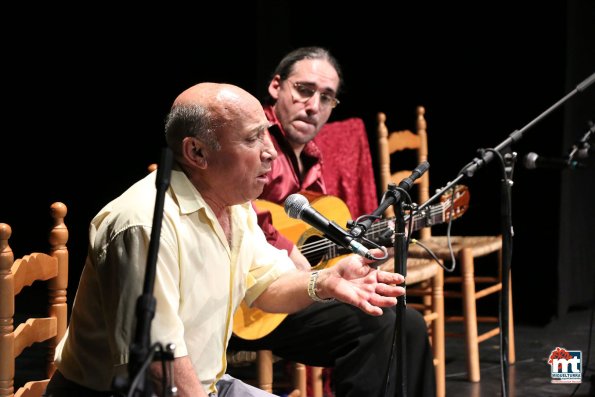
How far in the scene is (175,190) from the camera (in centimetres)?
216

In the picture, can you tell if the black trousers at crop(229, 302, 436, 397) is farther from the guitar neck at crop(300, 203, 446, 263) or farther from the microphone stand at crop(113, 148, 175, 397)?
the microphone stand at crop(113, 148, 175, 397)

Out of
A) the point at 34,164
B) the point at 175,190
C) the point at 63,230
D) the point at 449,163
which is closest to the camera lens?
the point at 175,190

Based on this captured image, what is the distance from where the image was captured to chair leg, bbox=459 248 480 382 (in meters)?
4.29

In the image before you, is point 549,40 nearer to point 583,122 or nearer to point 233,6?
point 583,122

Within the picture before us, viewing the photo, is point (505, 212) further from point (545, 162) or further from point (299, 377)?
point (299, 377)

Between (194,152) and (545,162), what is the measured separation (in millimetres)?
1601

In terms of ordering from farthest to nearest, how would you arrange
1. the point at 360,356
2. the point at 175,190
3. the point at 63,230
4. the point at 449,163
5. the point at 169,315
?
the point at 449,163 → the point at 360,356 → the point at 63,230 → the point at 175,190 → the point at 169,315

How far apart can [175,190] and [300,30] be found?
385cm

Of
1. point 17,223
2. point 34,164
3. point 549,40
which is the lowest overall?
point 17,223

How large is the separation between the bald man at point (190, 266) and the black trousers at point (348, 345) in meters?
0.77

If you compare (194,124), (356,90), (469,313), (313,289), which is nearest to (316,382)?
(469,313)

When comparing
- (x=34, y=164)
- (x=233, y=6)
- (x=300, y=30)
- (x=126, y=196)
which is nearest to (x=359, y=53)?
(x=300, y=30)

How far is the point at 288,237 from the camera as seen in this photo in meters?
3.49

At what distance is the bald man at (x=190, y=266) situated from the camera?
6.52 feet
